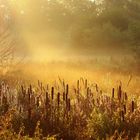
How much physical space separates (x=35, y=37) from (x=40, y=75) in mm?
26170

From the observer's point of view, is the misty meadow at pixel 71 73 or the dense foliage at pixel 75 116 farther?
the misty meadow at pixel 71 73

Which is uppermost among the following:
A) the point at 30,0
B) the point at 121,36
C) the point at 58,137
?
the point at 30,0

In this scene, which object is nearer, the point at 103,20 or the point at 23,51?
the point at 103,20

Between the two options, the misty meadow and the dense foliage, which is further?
the misty meadow

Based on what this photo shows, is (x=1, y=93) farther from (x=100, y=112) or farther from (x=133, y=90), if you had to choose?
(x=133, y=90)

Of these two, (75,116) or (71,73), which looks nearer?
(75,116)

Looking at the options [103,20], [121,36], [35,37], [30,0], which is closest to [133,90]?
[121,36]

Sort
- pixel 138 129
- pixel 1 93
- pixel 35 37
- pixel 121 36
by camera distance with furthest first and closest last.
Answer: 1. pixel 35 37
2. pixel 121 36
3. pixel 1 93
4. pixel 138 129

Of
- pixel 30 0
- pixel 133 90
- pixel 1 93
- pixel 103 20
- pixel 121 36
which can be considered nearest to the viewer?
pixel 1 93

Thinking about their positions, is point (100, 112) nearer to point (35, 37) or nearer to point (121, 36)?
point (121, 36)

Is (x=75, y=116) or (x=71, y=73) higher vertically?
(x=71, y=73)

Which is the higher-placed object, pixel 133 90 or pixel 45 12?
pixel 45 12

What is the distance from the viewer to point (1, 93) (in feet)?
32.3

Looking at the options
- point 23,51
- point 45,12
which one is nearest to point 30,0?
point 45,12
